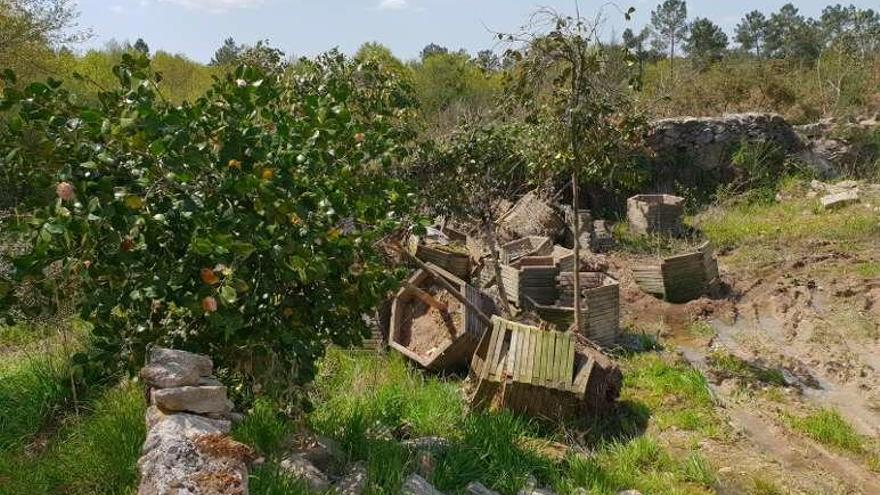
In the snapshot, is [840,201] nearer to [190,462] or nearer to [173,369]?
[173,369]

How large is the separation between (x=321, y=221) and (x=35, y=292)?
1358mm

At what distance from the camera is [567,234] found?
10.8 meters

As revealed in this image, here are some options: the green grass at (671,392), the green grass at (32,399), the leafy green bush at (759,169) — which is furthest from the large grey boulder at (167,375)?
the leafy green bush at (759,169)

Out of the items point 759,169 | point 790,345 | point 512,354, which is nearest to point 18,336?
point 512,354

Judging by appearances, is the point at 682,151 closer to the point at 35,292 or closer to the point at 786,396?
the point at 786,396

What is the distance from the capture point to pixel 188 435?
2.55 meters

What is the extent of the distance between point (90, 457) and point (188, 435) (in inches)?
25.9

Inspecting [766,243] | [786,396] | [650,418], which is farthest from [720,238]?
[650,418]

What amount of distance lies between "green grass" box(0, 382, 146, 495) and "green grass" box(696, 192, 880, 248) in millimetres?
9093

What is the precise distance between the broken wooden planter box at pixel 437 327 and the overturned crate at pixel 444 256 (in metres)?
0.61

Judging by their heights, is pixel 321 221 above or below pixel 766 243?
above

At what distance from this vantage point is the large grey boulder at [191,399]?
9.14ft

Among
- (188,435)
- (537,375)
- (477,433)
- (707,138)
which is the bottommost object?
(477,433)

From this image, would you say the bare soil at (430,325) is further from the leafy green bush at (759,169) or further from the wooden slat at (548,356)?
the leafy green bush at (759,169)
